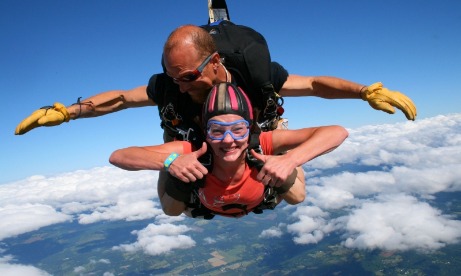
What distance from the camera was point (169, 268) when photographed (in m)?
153

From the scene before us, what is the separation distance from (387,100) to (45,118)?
340 cm

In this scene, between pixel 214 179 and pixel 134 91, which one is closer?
pixel 214 179

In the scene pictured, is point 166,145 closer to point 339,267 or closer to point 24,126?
point 24,126

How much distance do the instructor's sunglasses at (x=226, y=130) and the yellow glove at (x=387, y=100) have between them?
54.2 inches

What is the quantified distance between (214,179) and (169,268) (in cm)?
16354

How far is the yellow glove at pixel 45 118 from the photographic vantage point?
328 centimetres

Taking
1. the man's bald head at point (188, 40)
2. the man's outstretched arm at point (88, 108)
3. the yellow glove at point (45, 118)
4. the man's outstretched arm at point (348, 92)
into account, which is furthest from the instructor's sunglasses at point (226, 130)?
the yellow glove at point (45, 118)

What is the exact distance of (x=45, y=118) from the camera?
130 inches

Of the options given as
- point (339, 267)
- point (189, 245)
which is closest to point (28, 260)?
point (189, 245)

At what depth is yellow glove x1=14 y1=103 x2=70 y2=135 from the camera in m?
3.28

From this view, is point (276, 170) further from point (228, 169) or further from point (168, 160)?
point (168, 160)

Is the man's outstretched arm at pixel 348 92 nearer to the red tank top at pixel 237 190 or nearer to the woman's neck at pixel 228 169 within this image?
the red tank top at pixel 237 190

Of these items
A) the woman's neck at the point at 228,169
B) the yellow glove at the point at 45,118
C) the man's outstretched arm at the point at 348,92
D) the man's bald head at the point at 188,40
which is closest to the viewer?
the man's bald head at the point at 188,40

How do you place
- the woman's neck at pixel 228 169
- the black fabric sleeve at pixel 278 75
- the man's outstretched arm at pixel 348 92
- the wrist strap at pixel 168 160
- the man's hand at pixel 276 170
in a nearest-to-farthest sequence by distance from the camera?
the man's hand at pixel 276 170 < the wrist strap at pixel 168 160 < the woman's neck at pixel 228 169 < the man's outstretched arm at pixel 348 92 < the black fabric sleeve at pixel 278 75
